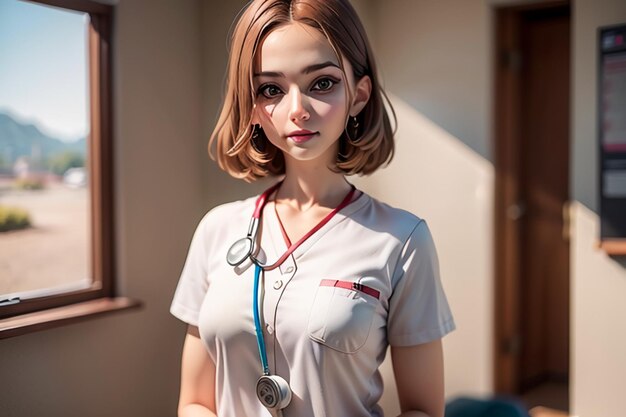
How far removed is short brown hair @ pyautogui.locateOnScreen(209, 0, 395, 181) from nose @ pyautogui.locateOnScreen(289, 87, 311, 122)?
3.7 inches

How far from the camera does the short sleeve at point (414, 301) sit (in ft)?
4.69

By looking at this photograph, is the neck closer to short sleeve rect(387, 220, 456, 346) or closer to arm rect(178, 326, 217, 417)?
short sleeve rect(387, 220, 456, 346)

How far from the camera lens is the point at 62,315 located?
2.73 metres

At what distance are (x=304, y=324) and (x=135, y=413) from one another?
2.11m

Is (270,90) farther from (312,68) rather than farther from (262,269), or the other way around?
(262,269)

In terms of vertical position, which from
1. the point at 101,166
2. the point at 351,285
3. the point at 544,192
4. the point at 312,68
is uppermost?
the point at 312,68

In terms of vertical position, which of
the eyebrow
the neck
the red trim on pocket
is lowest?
the red trim on pocket

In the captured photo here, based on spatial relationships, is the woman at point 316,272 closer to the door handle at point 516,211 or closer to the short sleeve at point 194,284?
the short sleeve at point 194,284

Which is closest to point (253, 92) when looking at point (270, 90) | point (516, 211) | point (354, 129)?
point (270, 90)

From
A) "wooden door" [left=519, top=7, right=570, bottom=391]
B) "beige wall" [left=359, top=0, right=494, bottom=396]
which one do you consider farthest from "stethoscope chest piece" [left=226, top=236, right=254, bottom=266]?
"wooden door" [left=519, top=7, right=570, bottom=391]

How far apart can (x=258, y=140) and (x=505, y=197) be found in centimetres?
277

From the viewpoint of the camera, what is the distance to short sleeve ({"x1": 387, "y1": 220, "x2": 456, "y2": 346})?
1.43m

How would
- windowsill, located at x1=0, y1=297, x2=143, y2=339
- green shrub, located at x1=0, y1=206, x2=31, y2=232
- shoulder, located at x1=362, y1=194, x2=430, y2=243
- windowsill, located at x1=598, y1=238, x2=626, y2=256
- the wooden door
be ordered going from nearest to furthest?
shoulder, located at x1=362, y1=194, x2=430, y2=243, windowsill, located at x1=0, y1=297, x2=143, y2=339, green shrub, located at x1=0, y1=206, x2=31, y2=232, windowsill, located at x1=598, y1=238, x2=626, y2=256, the wooden door

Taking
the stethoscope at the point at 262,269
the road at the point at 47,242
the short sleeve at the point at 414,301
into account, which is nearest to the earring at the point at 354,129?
→ the stethoscope at the point at 262,269
